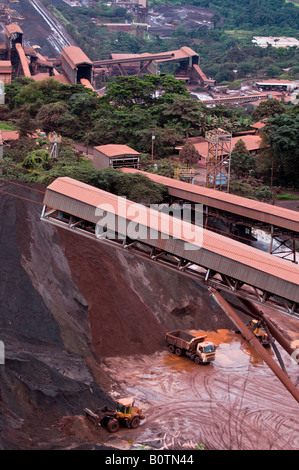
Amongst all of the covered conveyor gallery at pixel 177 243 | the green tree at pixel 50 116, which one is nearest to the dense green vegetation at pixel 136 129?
the green tree at pixel 50 116

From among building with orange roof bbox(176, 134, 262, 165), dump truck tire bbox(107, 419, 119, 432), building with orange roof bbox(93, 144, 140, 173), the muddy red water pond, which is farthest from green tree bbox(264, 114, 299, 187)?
dump truck tire bbox(107, 419, 119, 432)

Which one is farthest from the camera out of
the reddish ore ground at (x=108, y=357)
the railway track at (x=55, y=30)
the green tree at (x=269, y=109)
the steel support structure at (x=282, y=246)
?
the railway track at (x=55, y=30)

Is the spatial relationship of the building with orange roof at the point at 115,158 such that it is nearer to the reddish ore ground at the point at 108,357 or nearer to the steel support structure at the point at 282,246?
the reddish ore ground at the point at 108,357

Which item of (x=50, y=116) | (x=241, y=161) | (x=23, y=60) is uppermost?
(x=23, y=60)

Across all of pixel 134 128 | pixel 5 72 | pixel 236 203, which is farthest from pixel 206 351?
pixel 5 72

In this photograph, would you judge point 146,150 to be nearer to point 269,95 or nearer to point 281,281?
point 281,281

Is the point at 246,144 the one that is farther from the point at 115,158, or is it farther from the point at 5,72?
the point at 5,72

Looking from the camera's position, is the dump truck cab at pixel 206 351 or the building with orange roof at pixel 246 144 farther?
the building with orange roof at pixel 246 144

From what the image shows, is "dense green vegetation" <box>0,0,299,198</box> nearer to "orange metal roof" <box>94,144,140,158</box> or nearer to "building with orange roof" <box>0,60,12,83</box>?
"building with orange roof" <box>0,60,12,83</box>

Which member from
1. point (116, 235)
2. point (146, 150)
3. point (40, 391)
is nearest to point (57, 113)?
point (146, 150)
